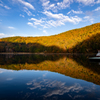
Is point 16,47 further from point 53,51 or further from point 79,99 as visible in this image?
point 79,99

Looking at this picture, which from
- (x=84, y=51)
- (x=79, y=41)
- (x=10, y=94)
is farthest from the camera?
(x=79, y=41)

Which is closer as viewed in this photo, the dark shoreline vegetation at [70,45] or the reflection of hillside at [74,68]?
the reflection of hillside at [74,68]

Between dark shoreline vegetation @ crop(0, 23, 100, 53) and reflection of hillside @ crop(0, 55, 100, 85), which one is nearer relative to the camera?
reflection of hillside @ crop(0, 55, 100, 85)

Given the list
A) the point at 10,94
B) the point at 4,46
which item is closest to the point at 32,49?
the point at 4,46

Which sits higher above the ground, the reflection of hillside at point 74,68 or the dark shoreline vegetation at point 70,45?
the dark shoreline vegetation at point 70,45

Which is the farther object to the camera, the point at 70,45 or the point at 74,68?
the point at 70,45

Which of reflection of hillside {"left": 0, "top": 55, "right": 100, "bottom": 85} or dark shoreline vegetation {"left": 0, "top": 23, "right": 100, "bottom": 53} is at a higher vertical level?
dark shoreline vegetation {"left": 0, "top": 23, "right": 100, "bottom": 53}

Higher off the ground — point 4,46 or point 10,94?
point 4,46

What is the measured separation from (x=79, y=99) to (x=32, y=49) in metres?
140

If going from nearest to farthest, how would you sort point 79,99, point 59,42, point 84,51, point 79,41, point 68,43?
1. point 79,99
2. point 84,51
3. point 79,41
4. point 68,43
5. point 59,42

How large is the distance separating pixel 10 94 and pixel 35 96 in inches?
61.2

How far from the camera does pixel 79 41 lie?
123 metres

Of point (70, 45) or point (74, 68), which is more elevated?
point (70, 45)

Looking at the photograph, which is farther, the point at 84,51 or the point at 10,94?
the point at 84,51
